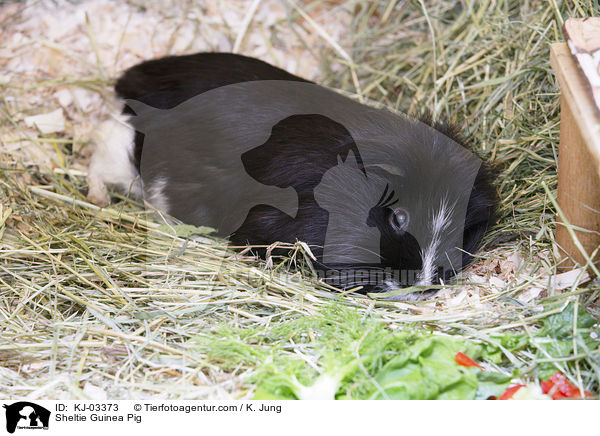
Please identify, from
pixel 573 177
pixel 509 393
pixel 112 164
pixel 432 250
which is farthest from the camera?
pixel 112 164

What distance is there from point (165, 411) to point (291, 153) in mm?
999

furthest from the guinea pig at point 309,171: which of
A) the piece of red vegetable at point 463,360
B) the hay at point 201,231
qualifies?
the piece of red vegetable at point 463,360

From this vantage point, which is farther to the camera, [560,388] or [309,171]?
[309,171]

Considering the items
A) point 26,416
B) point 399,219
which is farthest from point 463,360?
point 26,416

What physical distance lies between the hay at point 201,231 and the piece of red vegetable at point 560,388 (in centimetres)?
3

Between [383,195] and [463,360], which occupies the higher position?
[383,195]

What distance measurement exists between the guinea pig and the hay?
107mm

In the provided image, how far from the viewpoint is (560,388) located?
5.10 feet

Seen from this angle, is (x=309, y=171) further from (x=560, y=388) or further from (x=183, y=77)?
(x=560, y=388)

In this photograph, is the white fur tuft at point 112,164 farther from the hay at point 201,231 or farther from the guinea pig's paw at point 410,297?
the guinea pig's paw at point 410,297

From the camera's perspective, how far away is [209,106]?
7.64 ft

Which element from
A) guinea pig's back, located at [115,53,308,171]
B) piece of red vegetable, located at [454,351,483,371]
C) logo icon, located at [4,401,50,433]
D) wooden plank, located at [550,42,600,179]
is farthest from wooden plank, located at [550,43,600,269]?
logo icon, located at [4,401,50,433]

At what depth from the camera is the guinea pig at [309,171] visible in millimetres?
2045

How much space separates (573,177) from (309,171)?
2.77 ft
